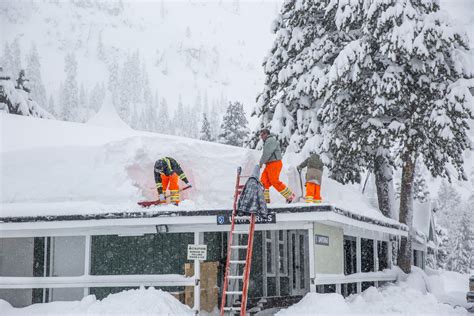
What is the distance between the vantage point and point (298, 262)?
16.6m

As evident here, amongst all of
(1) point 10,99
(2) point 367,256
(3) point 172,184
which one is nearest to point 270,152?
(3) point 172,184

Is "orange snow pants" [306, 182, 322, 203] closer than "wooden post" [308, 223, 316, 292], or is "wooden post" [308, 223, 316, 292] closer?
"wooden post" [308, 223, 316, 292]

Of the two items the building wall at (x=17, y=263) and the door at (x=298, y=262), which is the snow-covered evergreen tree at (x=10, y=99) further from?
the door at (x=298, y=262)

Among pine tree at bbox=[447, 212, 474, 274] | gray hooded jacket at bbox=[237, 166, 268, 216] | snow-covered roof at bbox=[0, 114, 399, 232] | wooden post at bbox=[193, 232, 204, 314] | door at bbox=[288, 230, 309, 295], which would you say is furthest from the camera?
pine tree at bbox=[447, 212, 474, 274]

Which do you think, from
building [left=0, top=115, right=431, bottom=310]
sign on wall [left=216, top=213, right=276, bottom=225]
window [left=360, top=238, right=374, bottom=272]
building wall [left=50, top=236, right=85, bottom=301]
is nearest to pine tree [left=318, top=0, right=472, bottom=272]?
building [left=0, top=115, right=431, bottom=310]

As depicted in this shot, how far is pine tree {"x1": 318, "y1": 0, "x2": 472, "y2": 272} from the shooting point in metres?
17.4

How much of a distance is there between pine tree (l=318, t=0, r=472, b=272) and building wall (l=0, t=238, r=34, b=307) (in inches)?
385

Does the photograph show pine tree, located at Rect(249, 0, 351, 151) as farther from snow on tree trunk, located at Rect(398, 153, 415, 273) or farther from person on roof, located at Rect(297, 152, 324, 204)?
person on roof, located at Rect(297, 152, 324, 204)

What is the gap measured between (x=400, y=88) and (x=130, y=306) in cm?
1134

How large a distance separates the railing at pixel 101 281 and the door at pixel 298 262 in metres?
5.18

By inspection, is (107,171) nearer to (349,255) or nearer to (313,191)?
(313,191)

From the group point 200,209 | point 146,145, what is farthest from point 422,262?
point 200,209

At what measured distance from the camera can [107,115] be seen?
2452 centimetres

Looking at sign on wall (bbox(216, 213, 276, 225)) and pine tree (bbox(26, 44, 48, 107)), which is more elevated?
pine tree (bbox(26, 44, 48, 107))
